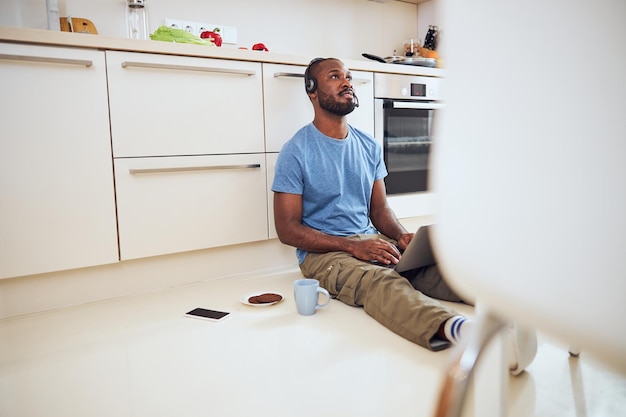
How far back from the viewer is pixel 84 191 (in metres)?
1.80

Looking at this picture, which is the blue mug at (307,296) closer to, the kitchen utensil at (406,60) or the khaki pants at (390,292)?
the khaki pants at (390,292)

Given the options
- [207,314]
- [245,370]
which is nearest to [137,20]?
[207,314]

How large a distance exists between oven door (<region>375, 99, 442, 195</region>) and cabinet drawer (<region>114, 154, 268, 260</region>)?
750 mm

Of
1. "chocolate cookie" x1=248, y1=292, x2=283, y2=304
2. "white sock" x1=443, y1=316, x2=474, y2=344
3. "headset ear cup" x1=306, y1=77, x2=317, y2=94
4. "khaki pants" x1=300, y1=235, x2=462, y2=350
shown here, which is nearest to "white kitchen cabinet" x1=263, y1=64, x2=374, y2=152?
"headset ear cup" x1=306, y1=77, x2=317, y2=94

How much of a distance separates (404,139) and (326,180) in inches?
33.4

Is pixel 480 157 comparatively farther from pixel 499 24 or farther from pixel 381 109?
pixel 381 109

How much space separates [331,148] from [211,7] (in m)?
1.24

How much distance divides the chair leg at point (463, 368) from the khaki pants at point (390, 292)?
3.04 ft

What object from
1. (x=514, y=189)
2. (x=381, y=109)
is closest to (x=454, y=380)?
(x=514, y=189)

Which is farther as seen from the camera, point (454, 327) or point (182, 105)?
point (182, 105)

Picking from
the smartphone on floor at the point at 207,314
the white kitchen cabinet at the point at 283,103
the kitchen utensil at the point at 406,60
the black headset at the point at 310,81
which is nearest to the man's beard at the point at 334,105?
the black headset at the point at 310,81

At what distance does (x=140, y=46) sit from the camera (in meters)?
1.87

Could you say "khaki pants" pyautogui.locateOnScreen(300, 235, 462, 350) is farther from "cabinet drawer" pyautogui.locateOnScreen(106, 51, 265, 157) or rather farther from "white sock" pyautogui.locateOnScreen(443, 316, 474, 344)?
"cabinet drawer" pyautogui.locateOnScreen(106, 51, 265, 157)

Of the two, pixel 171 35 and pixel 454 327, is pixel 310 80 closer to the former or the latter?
pixel 171 35
